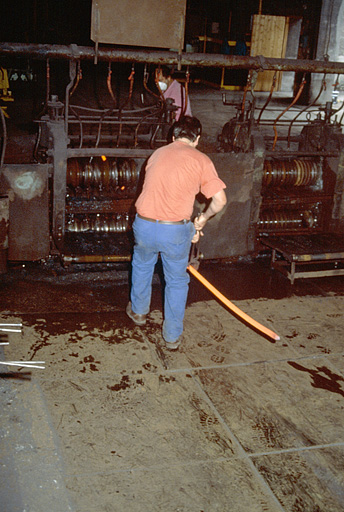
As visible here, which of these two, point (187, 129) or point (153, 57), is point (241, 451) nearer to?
point (187, 129)

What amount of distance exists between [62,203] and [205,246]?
6.41 ft

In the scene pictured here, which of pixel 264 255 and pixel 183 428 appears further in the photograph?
pixel 264 255

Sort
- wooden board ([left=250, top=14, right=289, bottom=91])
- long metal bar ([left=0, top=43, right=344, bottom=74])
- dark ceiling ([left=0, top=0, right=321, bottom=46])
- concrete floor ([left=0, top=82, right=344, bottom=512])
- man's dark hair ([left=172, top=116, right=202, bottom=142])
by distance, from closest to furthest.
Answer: concrete floor ([left=0, top=82, right=344, bottom=512]), man's dark hair ([left=172, top=116, right=202, bottom=142]), long metal bar ([left=0, top=43, right=344, bottom=74]), dark ceiling ([left=0, top=0, right=321, bottom=46]), wooden board ([left=250, top=14, right=289, bottom=91])

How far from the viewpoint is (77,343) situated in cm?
483

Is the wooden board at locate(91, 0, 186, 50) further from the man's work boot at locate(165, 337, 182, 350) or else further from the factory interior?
the man's work boot at locate(165, 337, 182, 350)

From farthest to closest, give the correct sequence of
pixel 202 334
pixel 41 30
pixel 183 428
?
pixel 41 30 < pixel 202 334 < pixel 183 428

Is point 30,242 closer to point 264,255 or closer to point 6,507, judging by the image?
point 264,255

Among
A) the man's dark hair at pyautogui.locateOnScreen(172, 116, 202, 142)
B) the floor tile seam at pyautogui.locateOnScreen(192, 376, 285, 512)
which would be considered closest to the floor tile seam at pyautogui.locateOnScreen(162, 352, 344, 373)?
the floor tile seam at pyautogui.locateOnScreen(192, 376, 285, 512)

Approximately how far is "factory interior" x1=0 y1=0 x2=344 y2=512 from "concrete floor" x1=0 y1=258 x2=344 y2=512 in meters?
0.01

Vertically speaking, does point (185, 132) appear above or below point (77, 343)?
above

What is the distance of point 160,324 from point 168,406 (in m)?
1.35

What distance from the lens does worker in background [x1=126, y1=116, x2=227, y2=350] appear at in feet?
15.4

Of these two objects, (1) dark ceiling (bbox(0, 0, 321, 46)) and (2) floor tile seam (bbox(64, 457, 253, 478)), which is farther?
(1) dark ceiling (bbox(0, 0, 321, 46))

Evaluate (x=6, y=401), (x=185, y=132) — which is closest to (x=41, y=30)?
(x=185, y=132)
